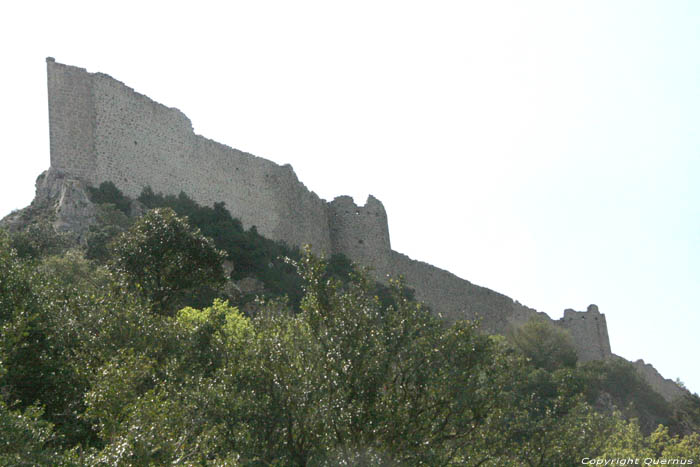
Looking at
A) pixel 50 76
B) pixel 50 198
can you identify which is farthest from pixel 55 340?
pixel 50 76

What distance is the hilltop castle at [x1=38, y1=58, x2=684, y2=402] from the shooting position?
31078 millimetres

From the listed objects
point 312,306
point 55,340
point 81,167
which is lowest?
point 55,340

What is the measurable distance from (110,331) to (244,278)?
1577 cm

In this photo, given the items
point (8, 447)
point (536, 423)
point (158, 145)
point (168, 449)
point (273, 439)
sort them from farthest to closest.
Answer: point (158, 145) → point (536, 423) → point (273, 439) → point (168, 449) → point (8, 447)

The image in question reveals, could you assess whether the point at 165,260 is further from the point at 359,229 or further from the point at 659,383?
the point at 659,383

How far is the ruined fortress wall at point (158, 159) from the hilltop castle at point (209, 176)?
0.11 feet

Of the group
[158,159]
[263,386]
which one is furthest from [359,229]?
[263,386]

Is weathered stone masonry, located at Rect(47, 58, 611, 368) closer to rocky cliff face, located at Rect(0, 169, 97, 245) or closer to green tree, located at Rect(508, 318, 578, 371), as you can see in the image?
rocky cliff face, located at Rect(0, 169, 97, 245)

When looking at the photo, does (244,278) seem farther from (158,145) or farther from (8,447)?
(8,447)

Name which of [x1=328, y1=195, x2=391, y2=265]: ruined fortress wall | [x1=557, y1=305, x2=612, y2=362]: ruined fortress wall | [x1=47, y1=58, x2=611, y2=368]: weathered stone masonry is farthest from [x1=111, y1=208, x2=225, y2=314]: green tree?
[x1=557, y1=305, x2=612, y2=362]: ruined fortress wall

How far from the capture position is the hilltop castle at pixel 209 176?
3108cm

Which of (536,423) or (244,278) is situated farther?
(244,278)

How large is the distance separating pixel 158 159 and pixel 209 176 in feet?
8.42

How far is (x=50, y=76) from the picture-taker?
31109mm
